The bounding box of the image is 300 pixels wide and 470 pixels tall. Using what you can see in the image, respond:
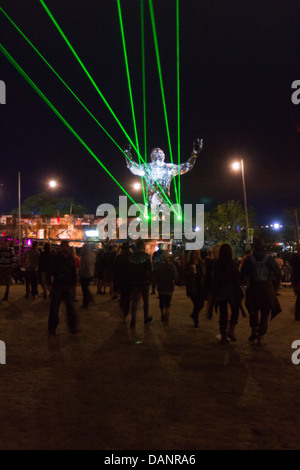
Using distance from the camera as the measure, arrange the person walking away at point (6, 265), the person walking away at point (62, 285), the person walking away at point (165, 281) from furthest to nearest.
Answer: the person walking away at point (6, 265), the person walking away at point (165, 281), the person walking away at point (62, 285)

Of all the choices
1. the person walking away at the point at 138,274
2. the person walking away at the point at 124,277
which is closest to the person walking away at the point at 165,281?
the person walking away at the point at 138,274

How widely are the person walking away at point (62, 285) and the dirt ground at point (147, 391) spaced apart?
30 centimetres

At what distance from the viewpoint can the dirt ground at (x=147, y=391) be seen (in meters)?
3.83

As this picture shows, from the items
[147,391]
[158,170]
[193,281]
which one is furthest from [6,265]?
[158,170]

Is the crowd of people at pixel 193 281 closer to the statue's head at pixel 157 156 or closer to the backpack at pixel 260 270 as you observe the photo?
the backpack at pixel 260 270

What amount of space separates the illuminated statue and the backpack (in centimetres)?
2842

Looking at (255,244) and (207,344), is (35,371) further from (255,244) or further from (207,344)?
(255,244)

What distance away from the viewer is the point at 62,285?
334 inches

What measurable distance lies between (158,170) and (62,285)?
28013 millimetres
